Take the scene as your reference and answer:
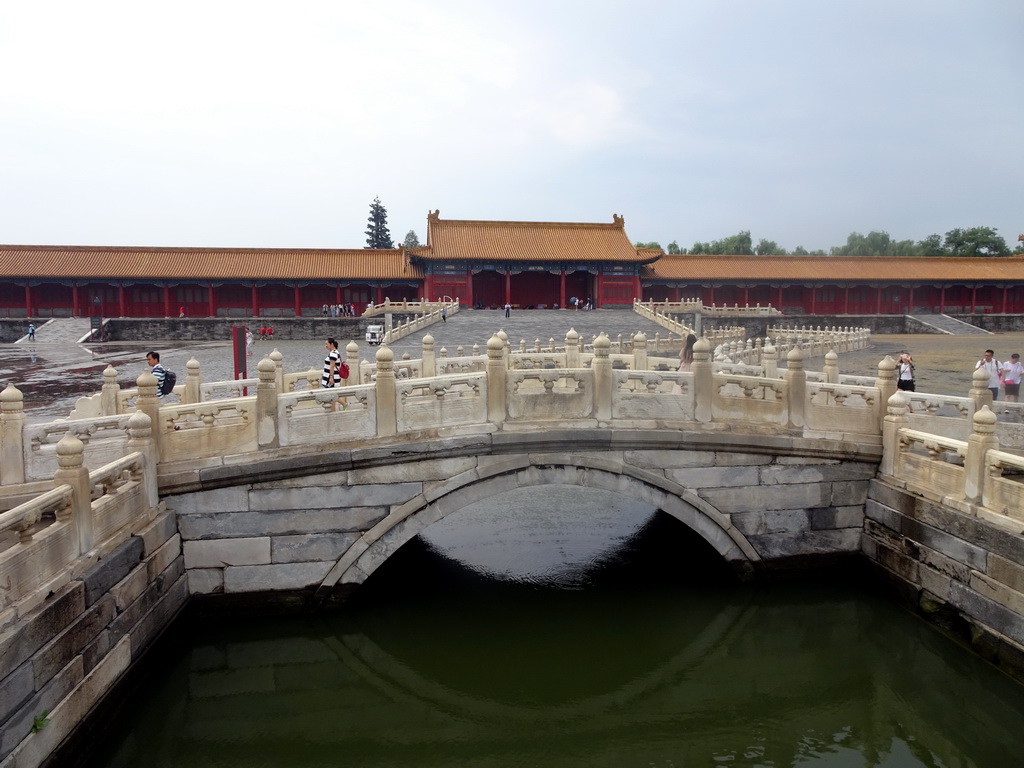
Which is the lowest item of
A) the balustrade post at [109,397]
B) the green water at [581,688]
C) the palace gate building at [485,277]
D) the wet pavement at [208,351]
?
the green water at [581,688]

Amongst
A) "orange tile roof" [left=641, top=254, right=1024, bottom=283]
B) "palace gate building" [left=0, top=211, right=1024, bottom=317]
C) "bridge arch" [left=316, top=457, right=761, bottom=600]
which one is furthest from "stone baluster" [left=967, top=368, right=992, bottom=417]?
"orange tile roof" [left=641, top=254, right=1024, bottom=283]

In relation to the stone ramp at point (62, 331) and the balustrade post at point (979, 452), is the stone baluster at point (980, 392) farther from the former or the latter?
the stone ramp at point (62, 331)

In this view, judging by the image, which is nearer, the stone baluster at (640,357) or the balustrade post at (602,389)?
the balustrade post at (602,389)

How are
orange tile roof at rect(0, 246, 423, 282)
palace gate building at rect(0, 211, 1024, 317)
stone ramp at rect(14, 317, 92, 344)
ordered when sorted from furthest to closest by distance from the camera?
palace gate building at rect(0, 211, 1024, 317) → orange tile roof at rect(0, 246, 423, 282) → stone ramp at rect(14, 317, 92, 344)

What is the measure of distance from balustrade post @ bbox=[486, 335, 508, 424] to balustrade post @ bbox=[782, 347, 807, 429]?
352 centimetres

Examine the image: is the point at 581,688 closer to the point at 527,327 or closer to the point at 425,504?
the point at 425,504

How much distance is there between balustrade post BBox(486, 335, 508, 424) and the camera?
8711 mm

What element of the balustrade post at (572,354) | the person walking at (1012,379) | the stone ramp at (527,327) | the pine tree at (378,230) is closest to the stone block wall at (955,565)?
the person walking at (1012,379)

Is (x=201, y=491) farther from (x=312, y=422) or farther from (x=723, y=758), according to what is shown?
(x=723, y=758)

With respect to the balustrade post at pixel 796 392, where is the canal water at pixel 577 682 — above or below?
below

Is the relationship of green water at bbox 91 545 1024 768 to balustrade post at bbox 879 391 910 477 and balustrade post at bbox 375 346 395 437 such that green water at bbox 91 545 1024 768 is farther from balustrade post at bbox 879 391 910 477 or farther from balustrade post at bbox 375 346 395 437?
balustrade post at bbox 375 346 395 437

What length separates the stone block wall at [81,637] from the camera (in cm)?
514

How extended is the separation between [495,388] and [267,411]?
2610mm

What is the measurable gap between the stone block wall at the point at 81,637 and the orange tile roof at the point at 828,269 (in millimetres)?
40795
